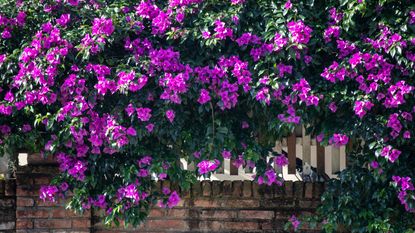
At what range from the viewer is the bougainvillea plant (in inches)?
151

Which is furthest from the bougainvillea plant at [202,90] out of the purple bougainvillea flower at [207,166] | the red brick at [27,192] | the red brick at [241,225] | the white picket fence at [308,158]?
the red brick at [241,225]

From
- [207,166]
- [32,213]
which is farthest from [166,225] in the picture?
[32,213]

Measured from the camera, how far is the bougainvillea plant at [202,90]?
12.6ft

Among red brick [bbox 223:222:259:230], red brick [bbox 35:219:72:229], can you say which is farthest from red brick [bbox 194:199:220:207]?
red brick [bbox 35:219:72:229]

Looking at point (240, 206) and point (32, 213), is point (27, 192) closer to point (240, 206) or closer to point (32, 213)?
point (32, 213)

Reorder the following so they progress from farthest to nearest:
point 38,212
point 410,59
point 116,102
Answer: point 38,212, point 116,102, point 410,59

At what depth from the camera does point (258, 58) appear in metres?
3.93

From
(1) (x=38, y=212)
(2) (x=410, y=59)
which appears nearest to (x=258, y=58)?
(2) (x=410, y=59)

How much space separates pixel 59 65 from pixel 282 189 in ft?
5.77

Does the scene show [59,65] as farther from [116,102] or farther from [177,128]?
[177,128]

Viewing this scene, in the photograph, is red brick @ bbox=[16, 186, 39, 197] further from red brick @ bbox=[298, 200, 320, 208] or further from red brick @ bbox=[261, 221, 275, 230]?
red brick @ bbox=[298, 200, 320, 208]

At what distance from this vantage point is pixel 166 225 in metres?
4.46

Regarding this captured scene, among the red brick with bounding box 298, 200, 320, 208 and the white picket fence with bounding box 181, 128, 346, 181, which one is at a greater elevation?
the white picket fence with bounding box 181, 128, 346, 181

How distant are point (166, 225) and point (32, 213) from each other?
95 centimetres
